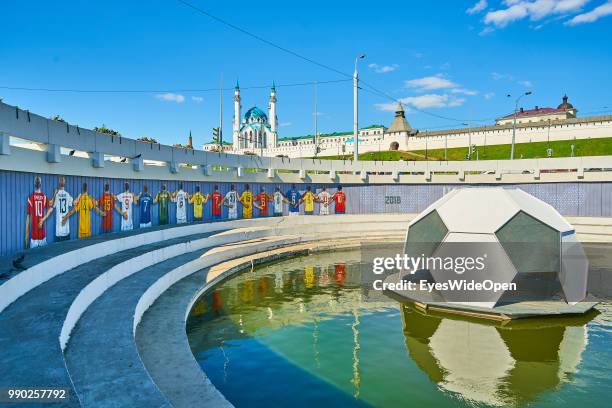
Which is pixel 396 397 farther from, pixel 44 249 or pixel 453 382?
pixel 44 249

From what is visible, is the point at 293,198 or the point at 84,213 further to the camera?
the point at 293,198

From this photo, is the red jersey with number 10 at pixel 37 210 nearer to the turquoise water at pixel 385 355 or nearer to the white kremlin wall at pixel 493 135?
the turquoise water at pixel 385 355

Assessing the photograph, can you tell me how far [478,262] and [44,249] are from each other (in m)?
13.5

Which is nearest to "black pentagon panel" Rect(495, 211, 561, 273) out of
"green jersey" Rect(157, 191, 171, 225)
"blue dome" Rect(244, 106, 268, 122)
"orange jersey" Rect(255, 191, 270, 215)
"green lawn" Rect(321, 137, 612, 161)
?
"green jersey" Rect(157, 191, 171, 225)

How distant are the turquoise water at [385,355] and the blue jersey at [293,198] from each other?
54.8 feet

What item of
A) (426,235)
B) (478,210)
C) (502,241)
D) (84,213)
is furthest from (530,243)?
(84,213)

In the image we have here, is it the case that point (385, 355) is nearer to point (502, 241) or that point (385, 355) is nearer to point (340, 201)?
point (502, 241)

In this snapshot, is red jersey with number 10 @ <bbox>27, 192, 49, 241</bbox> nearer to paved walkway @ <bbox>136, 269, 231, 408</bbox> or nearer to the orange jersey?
paved walkway @ <bbox>136, 269, 231, 408</bbox>

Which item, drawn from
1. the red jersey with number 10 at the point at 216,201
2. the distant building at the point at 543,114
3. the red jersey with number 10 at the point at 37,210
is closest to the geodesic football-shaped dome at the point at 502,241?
the red jersey with number 10 at the point at 37,210

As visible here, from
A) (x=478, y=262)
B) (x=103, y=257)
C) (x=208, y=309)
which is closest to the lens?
(x=478, y=262)

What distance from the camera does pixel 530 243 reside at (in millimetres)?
12078

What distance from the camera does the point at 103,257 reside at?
1374cm

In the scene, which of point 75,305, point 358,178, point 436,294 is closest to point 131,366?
point 75,305

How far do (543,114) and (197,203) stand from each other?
390ft
